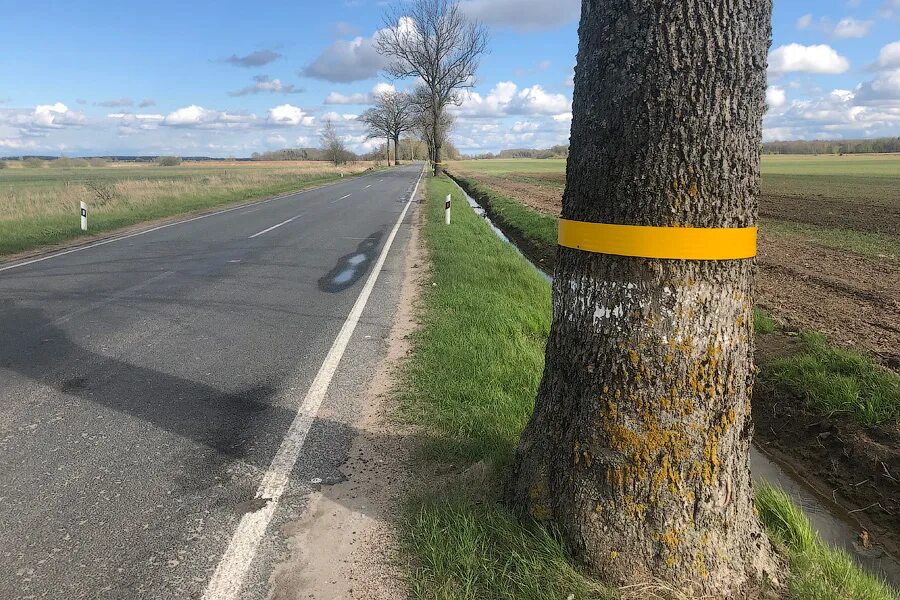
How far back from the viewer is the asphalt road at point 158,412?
2643mm

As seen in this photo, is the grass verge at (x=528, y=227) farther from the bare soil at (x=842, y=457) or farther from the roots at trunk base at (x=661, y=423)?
the roots at trunk base at (x=661, y=423)

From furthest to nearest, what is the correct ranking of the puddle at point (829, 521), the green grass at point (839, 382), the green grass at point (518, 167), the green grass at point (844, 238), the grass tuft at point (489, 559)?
the green grass at point (518, 167), the green grass at point (844, 238), the green grass at point (839, 382), the puddle at point (829, 521), the grass tuft at point (489, 559)

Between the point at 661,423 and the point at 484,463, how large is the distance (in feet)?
4.28

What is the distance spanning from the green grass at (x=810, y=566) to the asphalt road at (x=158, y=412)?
2320 mm

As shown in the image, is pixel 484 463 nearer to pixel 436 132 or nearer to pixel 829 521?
pixel 829 521

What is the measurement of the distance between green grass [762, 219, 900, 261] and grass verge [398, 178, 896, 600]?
8.98 metres

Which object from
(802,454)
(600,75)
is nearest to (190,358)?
(600,75)

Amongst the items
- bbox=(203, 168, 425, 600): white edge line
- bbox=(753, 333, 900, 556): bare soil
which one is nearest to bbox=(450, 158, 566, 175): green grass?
bbox=(753, 333, 900, 556): bare soil

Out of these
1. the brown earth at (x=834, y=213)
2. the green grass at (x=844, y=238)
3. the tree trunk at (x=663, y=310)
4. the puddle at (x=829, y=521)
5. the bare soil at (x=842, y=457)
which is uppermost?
the tree trunk at (x=663, y=310)

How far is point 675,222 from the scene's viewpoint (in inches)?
81.0

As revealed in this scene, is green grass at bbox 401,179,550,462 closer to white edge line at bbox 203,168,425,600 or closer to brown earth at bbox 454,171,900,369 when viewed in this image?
white edge line at bbox 203,168,425,600

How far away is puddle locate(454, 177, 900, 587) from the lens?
3482 millimetres

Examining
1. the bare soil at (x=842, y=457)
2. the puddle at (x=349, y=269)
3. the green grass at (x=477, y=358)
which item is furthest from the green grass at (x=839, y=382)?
the puddle at (x=349, y=269)

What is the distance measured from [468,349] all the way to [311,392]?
1554 millimetres
